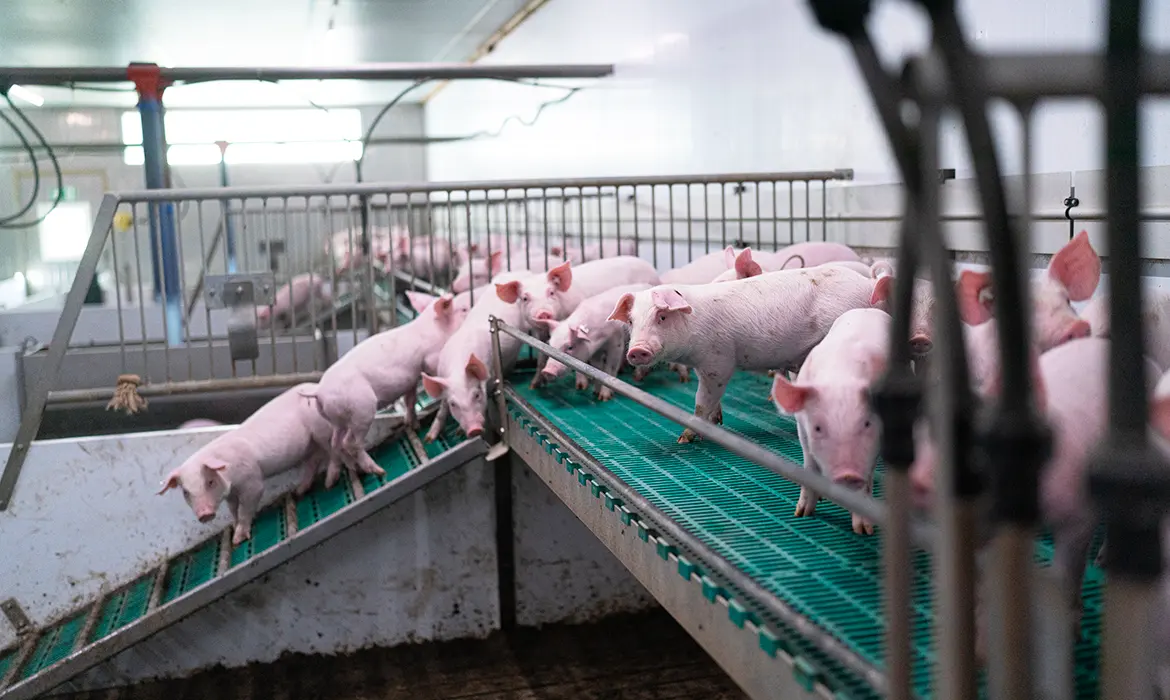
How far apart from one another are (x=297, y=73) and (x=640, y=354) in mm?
3710

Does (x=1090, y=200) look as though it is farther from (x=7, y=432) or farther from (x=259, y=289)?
(x=7, y=432)

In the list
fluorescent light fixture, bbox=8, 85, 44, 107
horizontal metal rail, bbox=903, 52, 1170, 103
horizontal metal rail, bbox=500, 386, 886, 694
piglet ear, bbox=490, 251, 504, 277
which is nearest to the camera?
horizontal metal rail, bbox=903, 52, 1170, 103

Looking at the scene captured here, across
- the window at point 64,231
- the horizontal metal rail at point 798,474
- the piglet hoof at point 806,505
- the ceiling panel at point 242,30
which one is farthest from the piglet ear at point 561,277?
the window at point 64,231

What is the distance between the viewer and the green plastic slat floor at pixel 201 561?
384 centimetres

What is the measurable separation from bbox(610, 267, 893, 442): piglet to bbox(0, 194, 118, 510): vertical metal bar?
2.33 metres

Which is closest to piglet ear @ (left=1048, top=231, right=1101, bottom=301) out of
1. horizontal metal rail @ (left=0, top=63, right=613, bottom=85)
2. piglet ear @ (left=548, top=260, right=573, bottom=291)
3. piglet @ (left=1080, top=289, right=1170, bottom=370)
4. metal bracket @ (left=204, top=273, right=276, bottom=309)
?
piglet @ (left=1080, top=289, right=1170, bottom=370)

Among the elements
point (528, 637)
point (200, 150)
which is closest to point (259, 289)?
point (528, 637)

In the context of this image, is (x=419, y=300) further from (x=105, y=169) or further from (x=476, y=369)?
(x=105, y=169)

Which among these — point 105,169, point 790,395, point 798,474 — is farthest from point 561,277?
point 105,169

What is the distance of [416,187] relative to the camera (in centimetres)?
441

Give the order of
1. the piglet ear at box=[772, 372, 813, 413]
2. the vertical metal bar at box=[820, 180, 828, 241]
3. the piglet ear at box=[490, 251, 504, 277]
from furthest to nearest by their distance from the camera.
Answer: the piglet ear at box=[490, 251, 504, 277] < the vertical metal bar at box=[820, 180, 828, 241] < the piglet ear at box=[772, 372, 813, 413]

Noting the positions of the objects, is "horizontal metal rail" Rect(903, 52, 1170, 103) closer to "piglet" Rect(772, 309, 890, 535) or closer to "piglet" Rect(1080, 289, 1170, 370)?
"piglet" Rect(772, 309, 890, 535)

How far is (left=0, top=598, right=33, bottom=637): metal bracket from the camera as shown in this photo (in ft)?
13.9

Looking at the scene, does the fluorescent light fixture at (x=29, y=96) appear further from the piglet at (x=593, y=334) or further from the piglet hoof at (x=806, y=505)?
the piglet hoof at (x=806, y=505)
